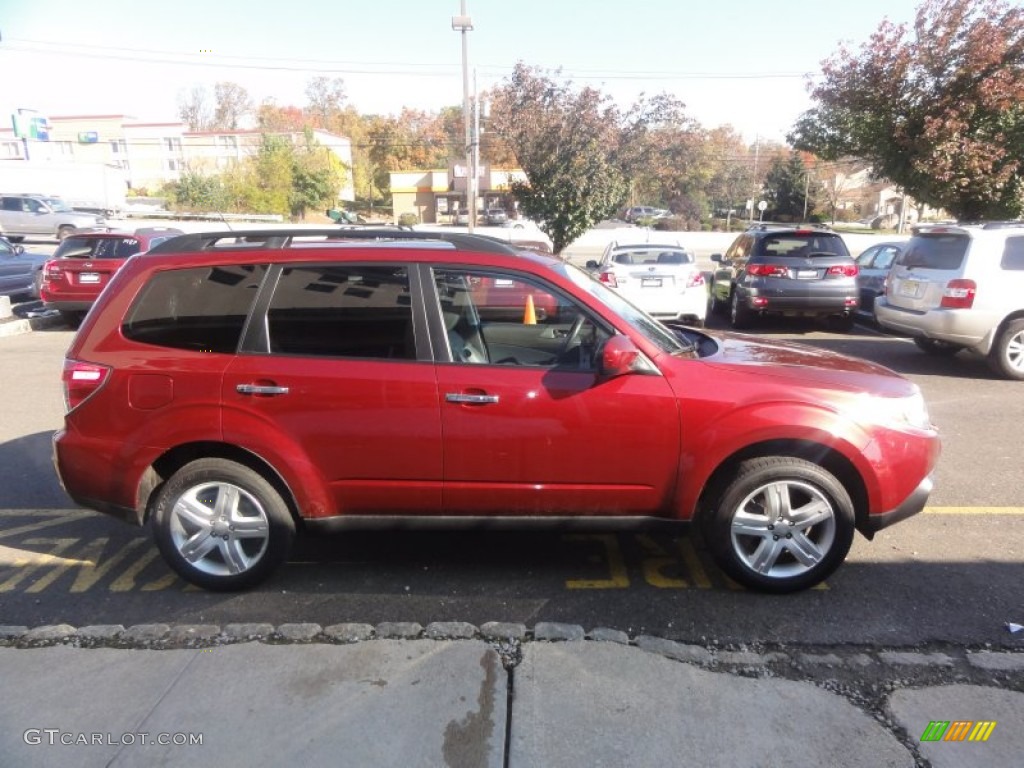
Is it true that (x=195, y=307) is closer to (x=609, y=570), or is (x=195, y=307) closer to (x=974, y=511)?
(x=609, y=570)

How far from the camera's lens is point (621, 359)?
325 cm

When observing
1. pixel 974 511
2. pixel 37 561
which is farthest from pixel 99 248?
pixel 974 511

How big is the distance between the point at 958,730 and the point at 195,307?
3742mm

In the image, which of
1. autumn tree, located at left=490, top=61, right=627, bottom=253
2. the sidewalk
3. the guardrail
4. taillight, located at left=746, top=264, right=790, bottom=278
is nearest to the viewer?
the sidewalk

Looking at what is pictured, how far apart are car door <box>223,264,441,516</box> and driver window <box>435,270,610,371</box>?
0.21 m

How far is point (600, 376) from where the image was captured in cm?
331

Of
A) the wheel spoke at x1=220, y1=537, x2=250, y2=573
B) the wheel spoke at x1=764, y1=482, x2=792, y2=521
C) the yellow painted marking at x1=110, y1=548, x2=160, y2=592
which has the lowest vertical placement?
the yellow painted marking at x1=110, y1=548, x2=160, y2=592

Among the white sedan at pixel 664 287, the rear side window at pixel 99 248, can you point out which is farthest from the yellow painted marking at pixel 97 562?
the rear side window at pixel 99 248

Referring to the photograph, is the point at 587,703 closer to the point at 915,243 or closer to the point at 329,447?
the point at 329,447

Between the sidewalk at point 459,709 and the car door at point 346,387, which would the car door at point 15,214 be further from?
the sidewalk at point 459,709

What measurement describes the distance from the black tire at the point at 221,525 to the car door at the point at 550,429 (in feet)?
2.89

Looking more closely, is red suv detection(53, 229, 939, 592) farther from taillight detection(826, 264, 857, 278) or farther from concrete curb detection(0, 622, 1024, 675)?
taillight detection(826, 264, 857, 278)

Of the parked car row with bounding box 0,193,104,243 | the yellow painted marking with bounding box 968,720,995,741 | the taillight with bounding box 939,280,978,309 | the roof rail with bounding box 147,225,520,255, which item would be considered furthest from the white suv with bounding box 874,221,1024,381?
the parked car row with bounding box 0,193,104,243

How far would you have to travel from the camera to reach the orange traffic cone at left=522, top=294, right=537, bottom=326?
375 centimetres
